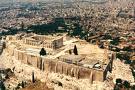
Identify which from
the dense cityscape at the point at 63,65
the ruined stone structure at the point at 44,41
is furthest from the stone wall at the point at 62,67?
the ruined stone structure at the point at 44,41

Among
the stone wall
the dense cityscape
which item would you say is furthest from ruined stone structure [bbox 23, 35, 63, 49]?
the stone wall

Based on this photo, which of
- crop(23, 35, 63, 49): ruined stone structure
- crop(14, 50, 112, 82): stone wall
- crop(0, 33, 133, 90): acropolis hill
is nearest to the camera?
crop(14, 50, 112, 82): stone wall

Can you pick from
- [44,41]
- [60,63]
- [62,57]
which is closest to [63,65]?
[60,63]

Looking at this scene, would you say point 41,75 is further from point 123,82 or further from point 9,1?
point 9,1

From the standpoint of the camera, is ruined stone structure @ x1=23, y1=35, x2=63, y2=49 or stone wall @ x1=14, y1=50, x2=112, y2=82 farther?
ruined stone structure @ x1=23, y1=35, x2=63, y2=49

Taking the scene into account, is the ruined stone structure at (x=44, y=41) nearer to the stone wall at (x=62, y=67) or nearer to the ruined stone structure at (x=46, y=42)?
the ruined stone structure at (x=46, y=42)

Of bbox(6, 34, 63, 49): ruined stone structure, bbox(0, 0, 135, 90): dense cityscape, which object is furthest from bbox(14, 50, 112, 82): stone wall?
bbox(6, 34, 63, 49): ruined stone structure

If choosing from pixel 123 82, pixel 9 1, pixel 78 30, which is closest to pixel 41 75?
pixel 123 82

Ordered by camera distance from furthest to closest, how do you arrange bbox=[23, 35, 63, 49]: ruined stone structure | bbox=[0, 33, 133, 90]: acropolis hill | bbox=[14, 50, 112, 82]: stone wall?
bbox=[23, 35, 63, 49]: ruined stone structure
bbox=[0, 33, 133, 90]: acropolis hill
bbox=[14, 50, 112, 82]: stone wall

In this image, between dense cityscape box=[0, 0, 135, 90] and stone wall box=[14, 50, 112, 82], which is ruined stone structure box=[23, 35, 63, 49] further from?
stone wall box=[14, 50, 112, 82]

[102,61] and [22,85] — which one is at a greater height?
[102,61]

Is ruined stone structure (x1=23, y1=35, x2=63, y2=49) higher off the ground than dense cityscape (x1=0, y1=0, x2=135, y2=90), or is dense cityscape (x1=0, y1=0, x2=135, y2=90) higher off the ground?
ruined stone structure (x1=23, y1=35, x2=63, y2=49)
